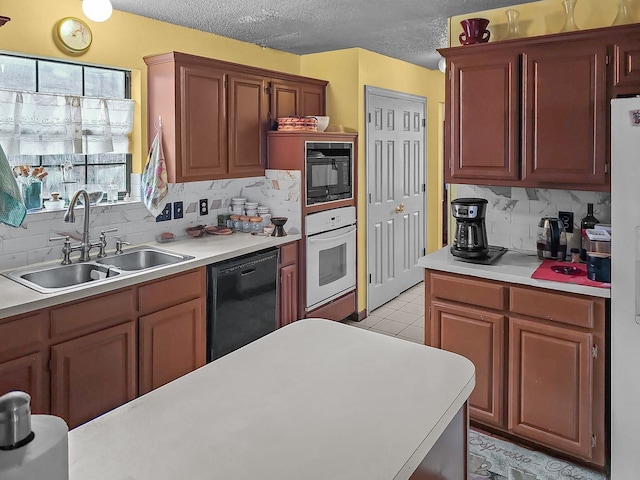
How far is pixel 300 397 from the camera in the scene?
130 centimetres

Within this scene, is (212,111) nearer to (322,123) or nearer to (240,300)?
(322,123)

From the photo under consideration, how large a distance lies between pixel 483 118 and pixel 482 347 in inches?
51.4

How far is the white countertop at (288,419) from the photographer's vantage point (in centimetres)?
102

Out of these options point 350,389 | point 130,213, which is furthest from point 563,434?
point 130,213

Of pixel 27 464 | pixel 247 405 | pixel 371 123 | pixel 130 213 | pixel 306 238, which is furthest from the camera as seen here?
pixel 371 123

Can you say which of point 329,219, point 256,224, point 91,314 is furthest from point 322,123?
point 91,314

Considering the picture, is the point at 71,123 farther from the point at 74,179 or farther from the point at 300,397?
the point at 300,397

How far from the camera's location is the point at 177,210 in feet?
12.7

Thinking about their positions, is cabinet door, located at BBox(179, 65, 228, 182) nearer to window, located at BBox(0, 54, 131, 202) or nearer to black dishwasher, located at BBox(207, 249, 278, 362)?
window, located at BBox(0, 54, 131, 202)

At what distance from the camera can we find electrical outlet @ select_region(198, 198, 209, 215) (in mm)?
4060

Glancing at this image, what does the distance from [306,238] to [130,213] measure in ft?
4.29

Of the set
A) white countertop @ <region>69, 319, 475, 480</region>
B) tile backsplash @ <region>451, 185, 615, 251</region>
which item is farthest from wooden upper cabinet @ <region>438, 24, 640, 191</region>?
white countertop @ <region>69, 319, 475, 480</region>

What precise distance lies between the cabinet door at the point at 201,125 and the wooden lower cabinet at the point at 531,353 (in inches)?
68.1

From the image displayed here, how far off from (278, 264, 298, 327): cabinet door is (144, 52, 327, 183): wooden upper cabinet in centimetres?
81
